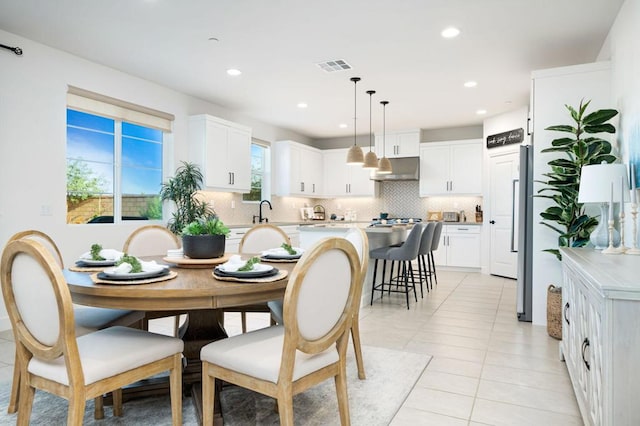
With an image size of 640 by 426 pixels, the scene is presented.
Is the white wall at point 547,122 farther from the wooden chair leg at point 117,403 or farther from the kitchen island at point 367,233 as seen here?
the wooden chair leg at point 117,403

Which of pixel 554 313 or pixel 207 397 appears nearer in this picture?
pixel 207 397

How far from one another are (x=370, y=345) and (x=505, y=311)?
6.38 ft

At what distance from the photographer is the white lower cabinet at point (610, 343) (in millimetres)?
1324

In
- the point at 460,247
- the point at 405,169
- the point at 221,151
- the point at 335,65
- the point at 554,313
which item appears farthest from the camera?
the point at 405,169

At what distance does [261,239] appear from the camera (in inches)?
132

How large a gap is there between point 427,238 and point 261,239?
8.42 ft

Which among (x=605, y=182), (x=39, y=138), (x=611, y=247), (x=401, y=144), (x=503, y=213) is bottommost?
(x=611, y=247)

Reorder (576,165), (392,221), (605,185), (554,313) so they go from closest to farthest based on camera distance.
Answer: (605,185) → (576,165) → (554,313) → (392,221)

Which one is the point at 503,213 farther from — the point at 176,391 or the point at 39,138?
the point at 39,138

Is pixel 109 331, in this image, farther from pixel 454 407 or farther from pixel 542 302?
pixel 542 302

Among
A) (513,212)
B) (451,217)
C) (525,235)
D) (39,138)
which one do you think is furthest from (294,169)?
(525,235)

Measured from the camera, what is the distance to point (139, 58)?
423cm

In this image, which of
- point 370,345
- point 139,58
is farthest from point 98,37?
point 370,345

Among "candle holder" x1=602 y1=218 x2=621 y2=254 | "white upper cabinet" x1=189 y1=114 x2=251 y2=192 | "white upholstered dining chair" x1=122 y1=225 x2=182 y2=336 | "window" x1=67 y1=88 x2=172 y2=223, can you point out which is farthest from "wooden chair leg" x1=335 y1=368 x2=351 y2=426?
"white upper cabinet" x1=189 y1=114 x2=251 y2=192
